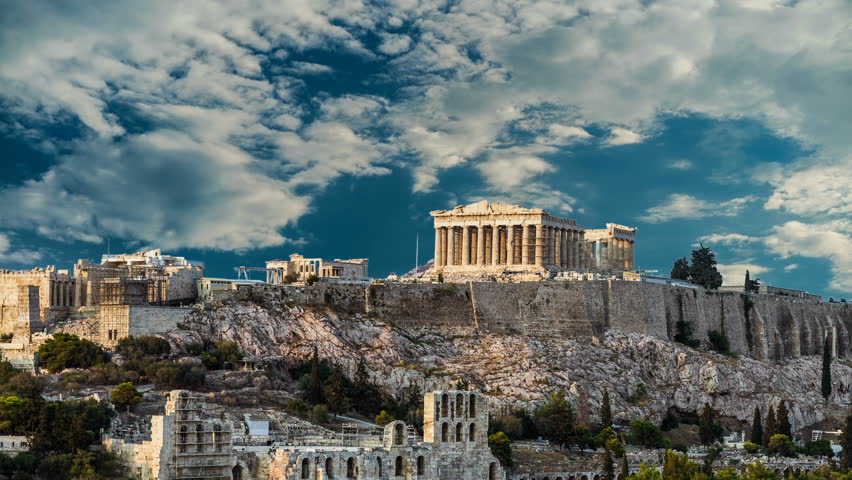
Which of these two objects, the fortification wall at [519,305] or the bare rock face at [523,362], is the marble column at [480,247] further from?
the bare rock face at [523,362]

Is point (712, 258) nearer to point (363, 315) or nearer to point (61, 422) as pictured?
point (363, 315)

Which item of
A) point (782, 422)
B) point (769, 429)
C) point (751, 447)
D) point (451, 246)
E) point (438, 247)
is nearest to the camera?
point (751, 447)

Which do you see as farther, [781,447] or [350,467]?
[781,447]

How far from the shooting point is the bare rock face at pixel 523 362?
237 feet

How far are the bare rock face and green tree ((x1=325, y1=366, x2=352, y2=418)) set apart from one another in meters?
3.82

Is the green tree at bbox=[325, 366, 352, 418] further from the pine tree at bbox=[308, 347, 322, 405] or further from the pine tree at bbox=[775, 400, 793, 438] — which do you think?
the pine tree at bbox=[775, 400, 793, 438]

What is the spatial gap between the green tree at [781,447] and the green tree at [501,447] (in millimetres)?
20590

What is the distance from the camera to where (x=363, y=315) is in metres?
79.9

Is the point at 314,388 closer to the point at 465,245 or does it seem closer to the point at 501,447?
the point at 501,447

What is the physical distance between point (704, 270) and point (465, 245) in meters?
23.9

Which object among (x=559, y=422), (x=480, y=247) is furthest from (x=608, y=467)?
(x=480, y=247)

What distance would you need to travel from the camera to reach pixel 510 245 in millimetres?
94062

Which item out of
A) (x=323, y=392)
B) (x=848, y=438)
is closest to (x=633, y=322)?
(x=848, y=438)

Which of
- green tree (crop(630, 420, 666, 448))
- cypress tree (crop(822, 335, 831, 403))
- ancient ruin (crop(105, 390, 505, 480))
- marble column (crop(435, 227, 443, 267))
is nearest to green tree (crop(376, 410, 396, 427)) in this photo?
ancient ruin (crop(105, 390, 505, 480))
